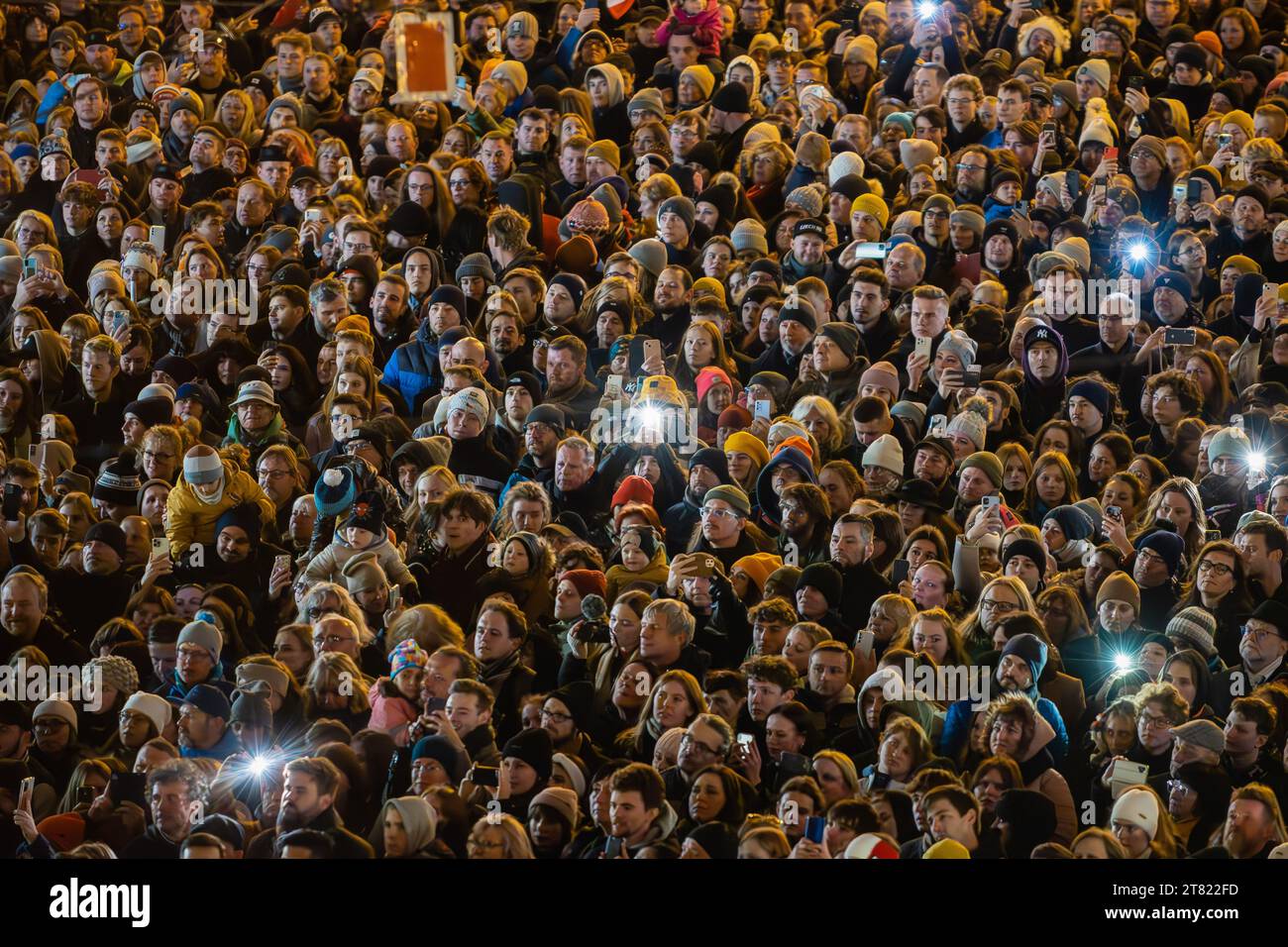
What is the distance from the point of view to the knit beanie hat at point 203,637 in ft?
32.7

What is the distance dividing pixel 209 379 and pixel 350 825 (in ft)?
13.3

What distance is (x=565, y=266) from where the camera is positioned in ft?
42.4

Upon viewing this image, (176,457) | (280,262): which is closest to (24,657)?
(176,457)

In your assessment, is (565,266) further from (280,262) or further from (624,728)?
(624,728)

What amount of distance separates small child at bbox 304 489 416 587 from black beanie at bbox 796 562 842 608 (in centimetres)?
171

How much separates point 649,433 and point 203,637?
7.87 ft

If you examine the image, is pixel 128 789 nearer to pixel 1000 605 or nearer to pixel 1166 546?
pixel 1000 605

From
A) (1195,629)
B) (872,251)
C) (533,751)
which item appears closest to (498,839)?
(533,751)

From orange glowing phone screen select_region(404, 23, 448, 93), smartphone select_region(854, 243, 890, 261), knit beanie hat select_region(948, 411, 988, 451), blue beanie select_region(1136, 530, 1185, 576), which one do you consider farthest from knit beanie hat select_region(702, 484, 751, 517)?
smartphone select_region(854, 243, 890, 261)

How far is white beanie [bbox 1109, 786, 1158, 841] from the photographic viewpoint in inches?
340

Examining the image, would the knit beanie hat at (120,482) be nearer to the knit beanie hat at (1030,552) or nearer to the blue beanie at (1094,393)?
the knit beanie hat at (1030,552)

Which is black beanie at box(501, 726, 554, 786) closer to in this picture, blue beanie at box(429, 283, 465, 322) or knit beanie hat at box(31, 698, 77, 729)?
knit beanie hat at box(31, 698, 77, 729)

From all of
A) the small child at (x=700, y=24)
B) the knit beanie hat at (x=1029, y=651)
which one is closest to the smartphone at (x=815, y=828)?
the knit beanie hat at (x=1029, y=651)

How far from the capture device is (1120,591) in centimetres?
995
